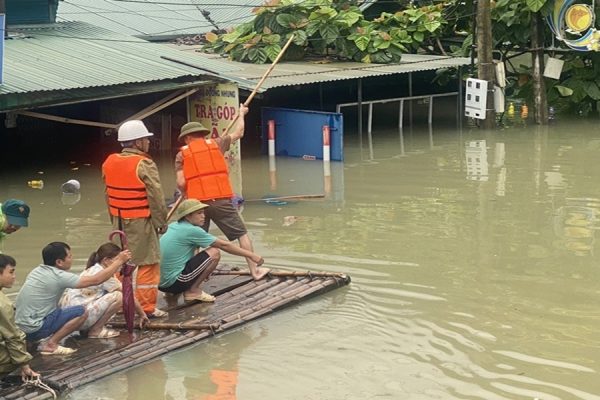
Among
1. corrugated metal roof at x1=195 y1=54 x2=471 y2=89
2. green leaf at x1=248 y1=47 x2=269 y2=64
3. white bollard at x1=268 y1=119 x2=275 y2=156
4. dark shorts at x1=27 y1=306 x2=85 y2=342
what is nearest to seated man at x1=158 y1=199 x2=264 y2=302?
dark shorts at x1=27 y1=306 x2=85 y2=342

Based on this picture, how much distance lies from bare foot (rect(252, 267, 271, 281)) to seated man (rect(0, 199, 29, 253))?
8.81 ft

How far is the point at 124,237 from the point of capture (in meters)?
7.82

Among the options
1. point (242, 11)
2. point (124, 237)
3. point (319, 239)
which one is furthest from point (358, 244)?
point (242, 11)

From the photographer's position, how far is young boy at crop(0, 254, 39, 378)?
6.51 meters

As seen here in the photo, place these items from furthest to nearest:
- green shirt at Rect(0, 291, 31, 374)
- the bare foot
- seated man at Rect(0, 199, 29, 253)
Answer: the bare foot, seated man at Rect(0, 199, 29, 253), green shirt at Rect(0, 291, 31, 374)

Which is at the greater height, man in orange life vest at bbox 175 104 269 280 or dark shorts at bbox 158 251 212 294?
man in orange life vest at bbox 175 104 269 280

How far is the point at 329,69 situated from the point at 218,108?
368cm

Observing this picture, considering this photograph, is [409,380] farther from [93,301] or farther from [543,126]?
[543,126]

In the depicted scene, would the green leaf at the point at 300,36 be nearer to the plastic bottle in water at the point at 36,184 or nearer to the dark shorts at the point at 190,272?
the plastic bottle in water at the point at 36,184

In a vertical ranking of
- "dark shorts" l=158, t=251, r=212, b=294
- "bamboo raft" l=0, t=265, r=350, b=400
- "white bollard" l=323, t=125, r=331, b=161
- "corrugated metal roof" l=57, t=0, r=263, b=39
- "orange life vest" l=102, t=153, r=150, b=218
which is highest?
"corrugated metal roof" l=57, t=0, r=263, b=39

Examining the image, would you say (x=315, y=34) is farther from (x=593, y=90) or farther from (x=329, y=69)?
(x=593, y=90)

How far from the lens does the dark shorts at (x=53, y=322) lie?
7258 millimetres

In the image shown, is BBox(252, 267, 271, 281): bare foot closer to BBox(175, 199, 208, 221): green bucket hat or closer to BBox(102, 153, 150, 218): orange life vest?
BBox(175, 199, 208, 221): green bucket hat

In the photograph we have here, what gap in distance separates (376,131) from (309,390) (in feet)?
51.9
